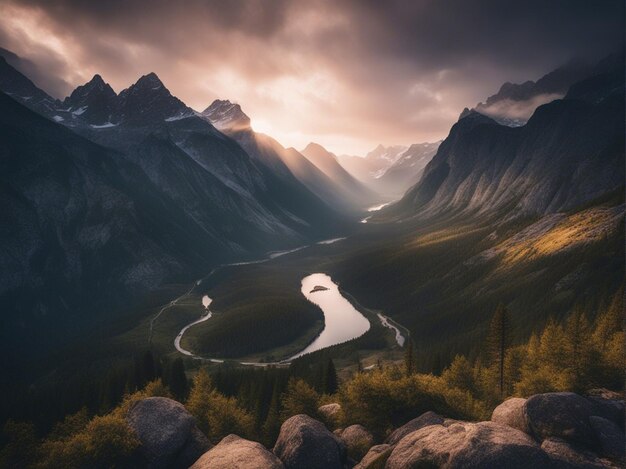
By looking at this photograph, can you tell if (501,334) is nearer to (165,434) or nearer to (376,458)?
(376,458)

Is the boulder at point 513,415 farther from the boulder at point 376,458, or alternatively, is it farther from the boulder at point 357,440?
the boulder at point 357,440

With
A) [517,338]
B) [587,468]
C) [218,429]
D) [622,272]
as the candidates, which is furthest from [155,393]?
[622,272]

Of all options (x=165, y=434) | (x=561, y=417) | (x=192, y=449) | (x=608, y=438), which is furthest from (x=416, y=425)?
(x=165, y=434)

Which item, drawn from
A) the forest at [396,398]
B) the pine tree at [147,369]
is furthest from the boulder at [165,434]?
the pine tree at [147,369]

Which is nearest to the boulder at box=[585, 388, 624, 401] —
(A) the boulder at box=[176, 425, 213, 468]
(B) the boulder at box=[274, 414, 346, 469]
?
(B) the boulder at box=[274, 414, 346, 469]

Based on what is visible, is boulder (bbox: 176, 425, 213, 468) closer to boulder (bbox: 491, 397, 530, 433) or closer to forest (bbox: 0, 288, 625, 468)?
forest (bbox: 0, 288, 625, 468)

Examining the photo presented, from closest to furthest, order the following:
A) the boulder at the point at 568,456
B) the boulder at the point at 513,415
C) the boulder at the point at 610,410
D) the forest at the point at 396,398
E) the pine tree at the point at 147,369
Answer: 1. the boulder at the point at 568,456
2. the boulder at the point at 610,410
3. the boulder at the point at 513,415
4. the forest at the point at 396,398
5. the pine tree at the point at 147,369
